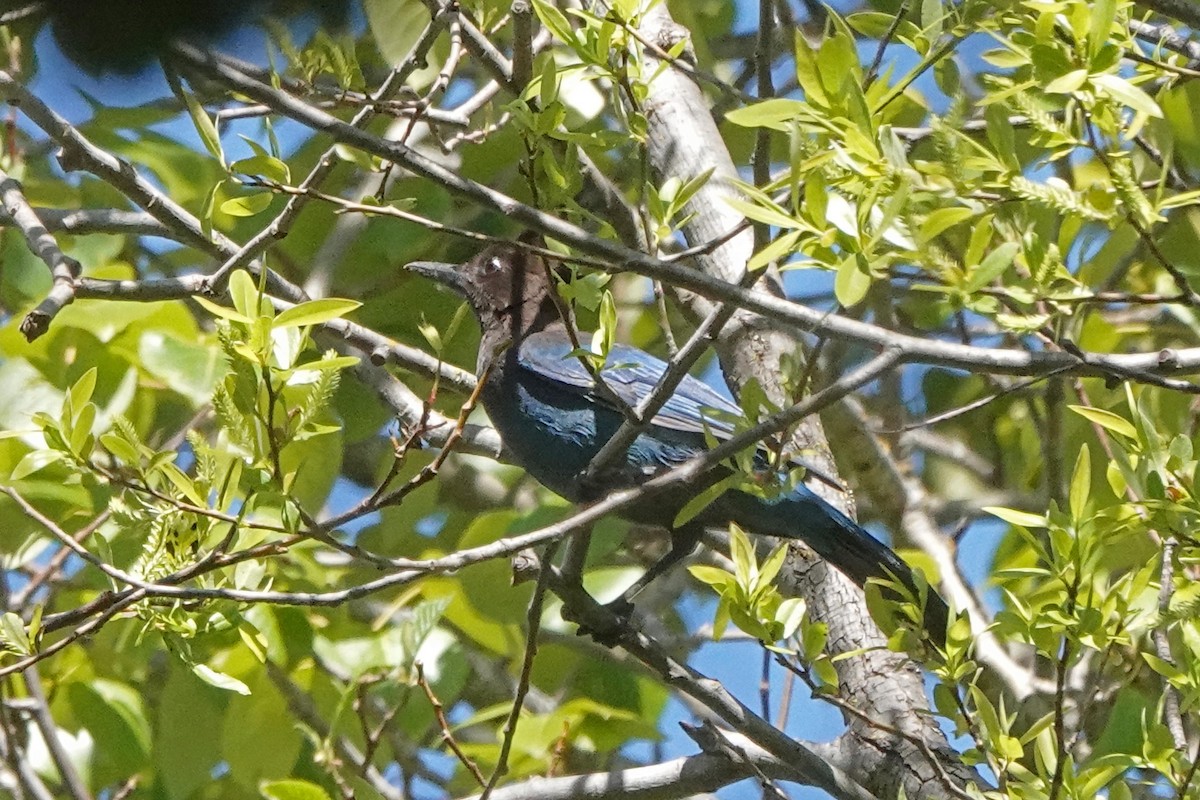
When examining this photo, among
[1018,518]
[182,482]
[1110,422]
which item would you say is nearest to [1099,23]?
[1110,422]

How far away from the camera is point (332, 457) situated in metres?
3.51

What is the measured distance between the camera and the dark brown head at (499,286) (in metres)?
4.06

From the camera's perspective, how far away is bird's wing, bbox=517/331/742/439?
3.64 metres

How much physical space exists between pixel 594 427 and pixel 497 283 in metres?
0.67

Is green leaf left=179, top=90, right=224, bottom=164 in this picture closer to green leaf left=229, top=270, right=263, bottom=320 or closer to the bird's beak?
green leaf left=229, top=270, right=263, bottom=320

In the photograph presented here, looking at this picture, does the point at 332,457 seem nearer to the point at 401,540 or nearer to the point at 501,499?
the point at 401,540

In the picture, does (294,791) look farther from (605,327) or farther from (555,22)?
(555,22)

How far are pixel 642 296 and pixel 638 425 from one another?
2.88 metres

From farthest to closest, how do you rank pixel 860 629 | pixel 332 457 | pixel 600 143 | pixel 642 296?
pixel 642 296, pixel 332 457, pixel 860 629, pixel 600 143

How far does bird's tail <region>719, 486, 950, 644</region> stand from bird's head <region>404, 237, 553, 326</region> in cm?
99

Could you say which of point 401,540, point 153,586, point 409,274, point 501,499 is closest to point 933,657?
point 153,586

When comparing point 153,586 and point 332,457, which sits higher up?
point 332,457

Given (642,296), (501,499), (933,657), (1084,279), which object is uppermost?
(642,296)

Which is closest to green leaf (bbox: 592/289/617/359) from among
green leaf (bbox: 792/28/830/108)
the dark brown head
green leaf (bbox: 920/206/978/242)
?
green leaf (bbox: 792/28/830/108)
